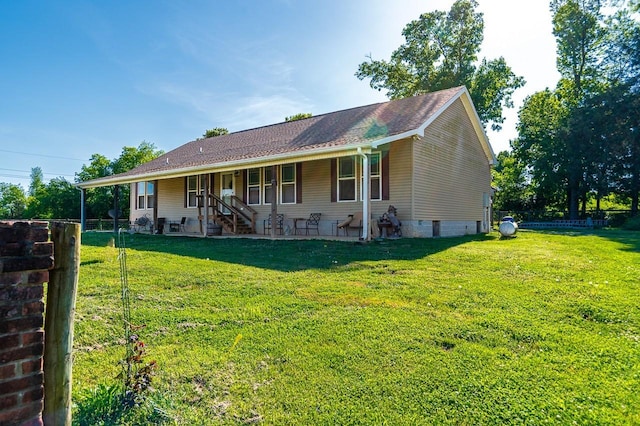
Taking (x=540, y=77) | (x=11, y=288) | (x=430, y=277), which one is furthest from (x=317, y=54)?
(x=540, y=77)

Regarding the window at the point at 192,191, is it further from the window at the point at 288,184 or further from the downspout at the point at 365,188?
the downspout at the point at 365,188

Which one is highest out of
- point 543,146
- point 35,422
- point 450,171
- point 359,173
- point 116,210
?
point 543,146

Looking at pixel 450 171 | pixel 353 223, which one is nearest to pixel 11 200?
pixel 353 223

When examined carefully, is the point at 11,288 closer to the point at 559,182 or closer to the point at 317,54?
the point at 317,54

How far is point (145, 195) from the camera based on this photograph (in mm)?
19875

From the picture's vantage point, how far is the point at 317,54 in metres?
15.5

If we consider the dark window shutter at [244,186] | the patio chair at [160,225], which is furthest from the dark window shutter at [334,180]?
the patio chair at [160,225]

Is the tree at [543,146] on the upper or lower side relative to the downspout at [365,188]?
upper

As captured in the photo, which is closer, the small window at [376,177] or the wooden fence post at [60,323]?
the wooden fence post at [60,323]

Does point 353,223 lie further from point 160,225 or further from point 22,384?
point 22,384

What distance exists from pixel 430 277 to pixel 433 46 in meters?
26.6

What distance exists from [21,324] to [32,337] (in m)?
0.08

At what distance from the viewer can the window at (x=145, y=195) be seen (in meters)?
A: 19.6

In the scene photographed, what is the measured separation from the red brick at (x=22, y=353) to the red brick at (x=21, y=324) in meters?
0.09
